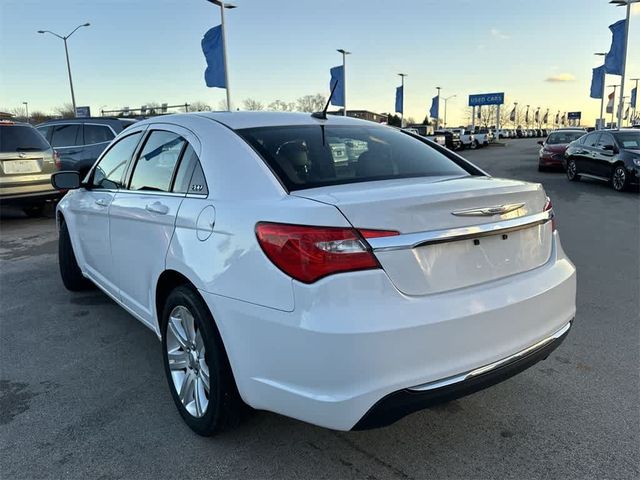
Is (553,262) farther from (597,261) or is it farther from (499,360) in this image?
(597,261)

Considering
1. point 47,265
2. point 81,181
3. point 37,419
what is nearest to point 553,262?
point 37,419

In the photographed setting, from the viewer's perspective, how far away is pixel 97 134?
1125 centimetres

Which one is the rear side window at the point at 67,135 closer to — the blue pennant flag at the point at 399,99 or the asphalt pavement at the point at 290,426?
the asphalt pavement at the point at 290,426

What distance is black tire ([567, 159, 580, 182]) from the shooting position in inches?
598

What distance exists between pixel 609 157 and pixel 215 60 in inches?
545

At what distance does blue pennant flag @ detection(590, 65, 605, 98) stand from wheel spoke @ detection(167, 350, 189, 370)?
3526 cm

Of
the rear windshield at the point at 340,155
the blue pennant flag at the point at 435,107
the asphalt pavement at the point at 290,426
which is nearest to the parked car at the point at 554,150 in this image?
the asphalt pavement at the point at 290,426

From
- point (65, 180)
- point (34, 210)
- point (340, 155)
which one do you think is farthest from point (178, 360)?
point (34, 210)

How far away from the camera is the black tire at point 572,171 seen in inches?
598

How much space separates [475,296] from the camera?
87.6 inches

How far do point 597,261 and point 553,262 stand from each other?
13.7 feet

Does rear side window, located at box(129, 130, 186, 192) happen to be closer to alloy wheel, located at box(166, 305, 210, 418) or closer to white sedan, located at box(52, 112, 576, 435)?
white sedan, located at box(52, 112, 576, 435)

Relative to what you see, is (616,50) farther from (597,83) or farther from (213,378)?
(213,378)

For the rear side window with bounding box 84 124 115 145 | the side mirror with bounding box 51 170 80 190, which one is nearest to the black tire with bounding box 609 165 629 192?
the rear side window with bounding box 84 124 115 145
